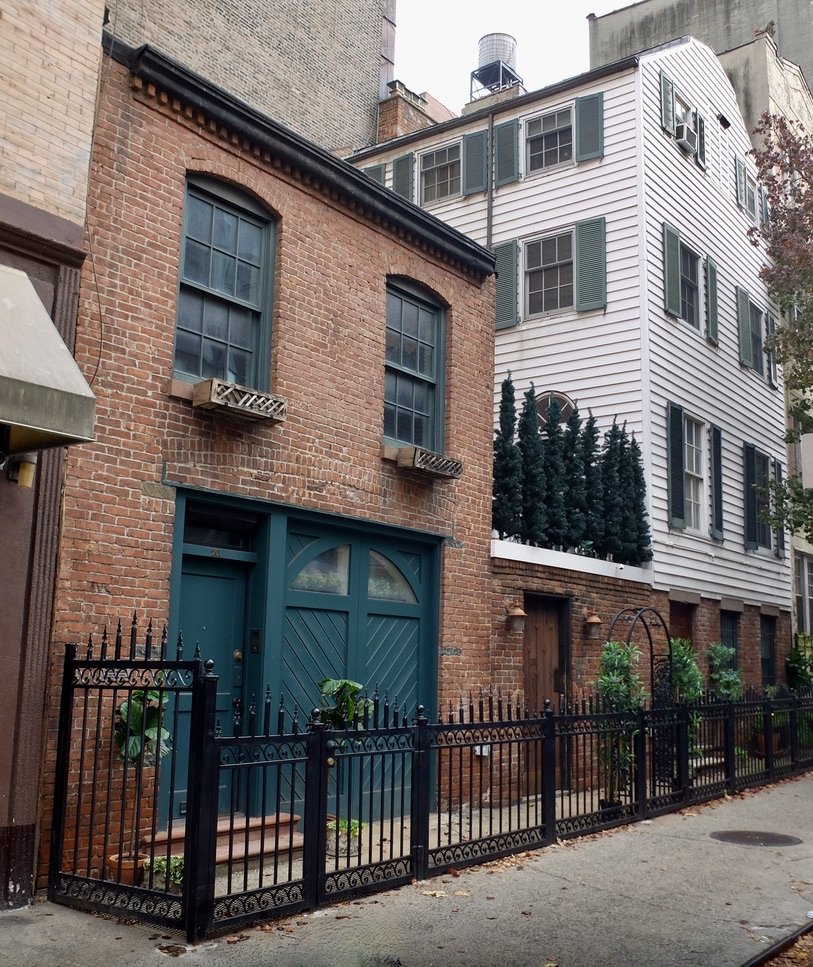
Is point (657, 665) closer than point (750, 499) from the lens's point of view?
Yes

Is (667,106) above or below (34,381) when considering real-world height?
above

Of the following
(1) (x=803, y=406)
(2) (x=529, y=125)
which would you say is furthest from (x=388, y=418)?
(1) (x=803, y=406)

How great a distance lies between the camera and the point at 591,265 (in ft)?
54.3

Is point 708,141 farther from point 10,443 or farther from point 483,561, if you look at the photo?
point 10,443

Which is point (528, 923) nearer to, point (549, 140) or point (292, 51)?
point (549, 140)

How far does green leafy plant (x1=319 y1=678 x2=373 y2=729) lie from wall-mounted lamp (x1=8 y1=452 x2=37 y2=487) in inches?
120

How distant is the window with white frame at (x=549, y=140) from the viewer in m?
17.5

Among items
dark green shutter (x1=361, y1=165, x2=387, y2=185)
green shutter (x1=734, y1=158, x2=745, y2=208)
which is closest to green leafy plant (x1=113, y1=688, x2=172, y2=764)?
dark green shutter (x1=361, y1=165, x2=387, y2=185)

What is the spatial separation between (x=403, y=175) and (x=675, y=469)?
827 cm

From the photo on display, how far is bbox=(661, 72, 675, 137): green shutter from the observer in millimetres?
17281

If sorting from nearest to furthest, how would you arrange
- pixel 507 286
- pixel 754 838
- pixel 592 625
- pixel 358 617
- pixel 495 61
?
pixel 754 838 < pixel 358 617 < pixel 592 625 < pixel 507 286 < pixel 495 61

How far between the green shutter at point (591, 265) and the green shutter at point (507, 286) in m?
1.22

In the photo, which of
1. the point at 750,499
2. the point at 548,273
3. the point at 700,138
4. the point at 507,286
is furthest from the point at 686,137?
the point at 750,499

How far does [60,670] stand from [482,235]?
1317cm
